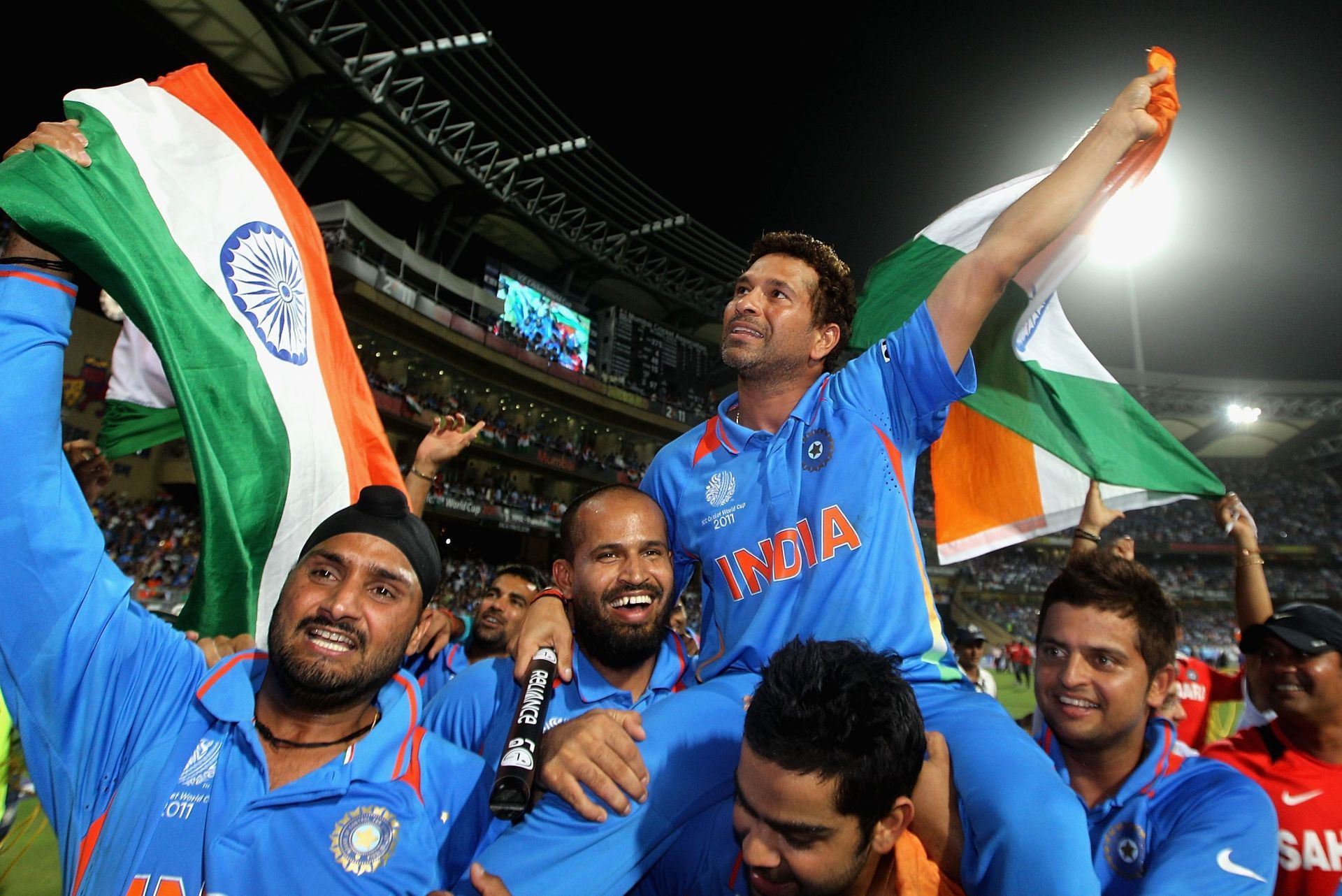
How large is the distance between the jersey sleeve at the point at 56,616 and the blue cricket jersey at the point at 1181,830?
2839 mm

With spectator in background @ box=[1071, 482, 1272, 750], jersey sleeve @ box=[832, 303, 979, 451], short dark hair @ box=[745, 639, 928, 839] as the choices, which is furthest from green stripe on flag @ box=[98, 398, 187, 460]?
spectator in background @ box=[1071, 482, 1272, 750]

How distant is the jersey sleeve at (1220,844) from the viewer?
2.07 meters

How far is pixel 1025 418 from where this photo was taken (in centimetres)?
387

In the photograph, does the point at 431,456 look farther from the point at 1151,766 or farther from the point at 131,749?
the point at 1151,766

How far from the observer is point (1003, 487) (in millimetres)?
4047

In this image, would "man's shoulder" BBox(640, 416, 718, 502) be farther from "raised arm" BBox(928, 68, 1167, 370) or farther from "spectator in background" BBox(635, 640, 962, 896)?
"spectator in background" BBox(635, 640, 962, 896)

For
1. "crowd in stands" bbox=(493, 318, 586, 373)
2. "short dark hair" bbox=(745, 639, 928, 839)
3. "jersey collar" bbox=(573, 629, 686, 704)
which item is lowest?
"jersey collar" bbox=(573, 629, 686, 704)


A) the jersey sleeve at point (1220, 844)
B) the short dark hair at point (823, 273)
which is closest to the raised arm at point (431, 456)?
the short dark hair at point (823, 273)

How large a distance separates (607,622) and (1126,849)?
1.85 metres

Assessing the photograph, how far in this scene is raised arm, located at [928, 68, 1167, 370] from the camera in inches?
86.1

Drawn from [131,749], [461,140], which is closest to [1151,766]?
[131,749]

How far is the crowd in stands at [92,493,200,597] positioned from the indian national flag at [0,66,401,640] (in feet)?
46.2

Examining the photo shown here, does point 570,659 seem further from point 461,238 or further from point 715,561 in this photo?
point 461,238

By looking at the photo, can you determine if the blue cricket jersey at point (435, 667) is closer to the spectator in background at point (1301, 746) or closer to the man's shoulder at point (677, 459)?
the man's shoulder at point (677, 459)
